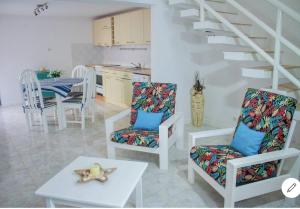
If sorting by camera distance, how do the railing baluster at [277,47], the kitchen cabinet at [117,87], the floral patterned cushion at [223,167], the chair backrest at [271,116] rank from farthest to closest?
the kitchen cabinet at [117,87] → the railing baluster at [277,47] → the chair backrest at [271,116] → the floral patterned cushion at [223,167]

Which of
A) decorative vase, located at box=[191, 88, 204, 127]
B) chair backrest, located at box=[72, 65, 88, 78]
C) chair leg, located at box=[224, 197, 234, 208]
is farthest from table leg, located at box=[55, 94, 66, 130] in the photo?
chair leg, located at box=[224, 197, 234, 208]

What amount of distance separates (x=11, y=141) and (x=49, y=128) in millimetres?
704

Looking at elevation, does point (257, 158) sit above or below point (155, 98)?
below

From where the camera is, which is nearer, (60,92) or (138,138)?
(138,138)

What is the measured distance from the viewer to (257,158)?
1.99 m

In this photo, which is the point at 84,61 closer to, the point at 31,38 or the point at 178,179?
the point at 31,38

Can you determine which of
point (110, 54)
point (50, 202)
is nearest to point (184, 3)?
point (50, 202)

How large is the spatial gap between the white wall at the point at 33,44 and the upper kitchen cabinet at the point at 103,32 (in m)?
0.35

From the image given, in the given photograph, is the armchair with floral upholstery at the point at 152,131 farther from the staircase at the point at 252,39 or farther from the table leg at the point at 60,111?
the table leg at the point at 60,111

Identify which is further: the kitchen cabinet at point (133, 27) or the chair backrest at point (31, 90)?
the kitchen cabinet at point (133, 27)

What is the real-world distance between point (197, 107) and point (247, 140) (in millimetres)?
2077

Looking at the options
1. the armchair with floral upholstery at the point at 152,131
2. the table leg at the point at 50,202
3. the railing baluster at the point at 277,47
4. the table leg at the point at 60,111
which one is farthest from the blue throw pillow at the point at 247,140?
the table leg at the point at 60,111

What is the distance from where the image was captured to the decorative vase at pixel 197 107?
173 inches

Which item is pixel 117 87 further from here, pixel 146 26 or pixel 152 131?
pixel 152 131
